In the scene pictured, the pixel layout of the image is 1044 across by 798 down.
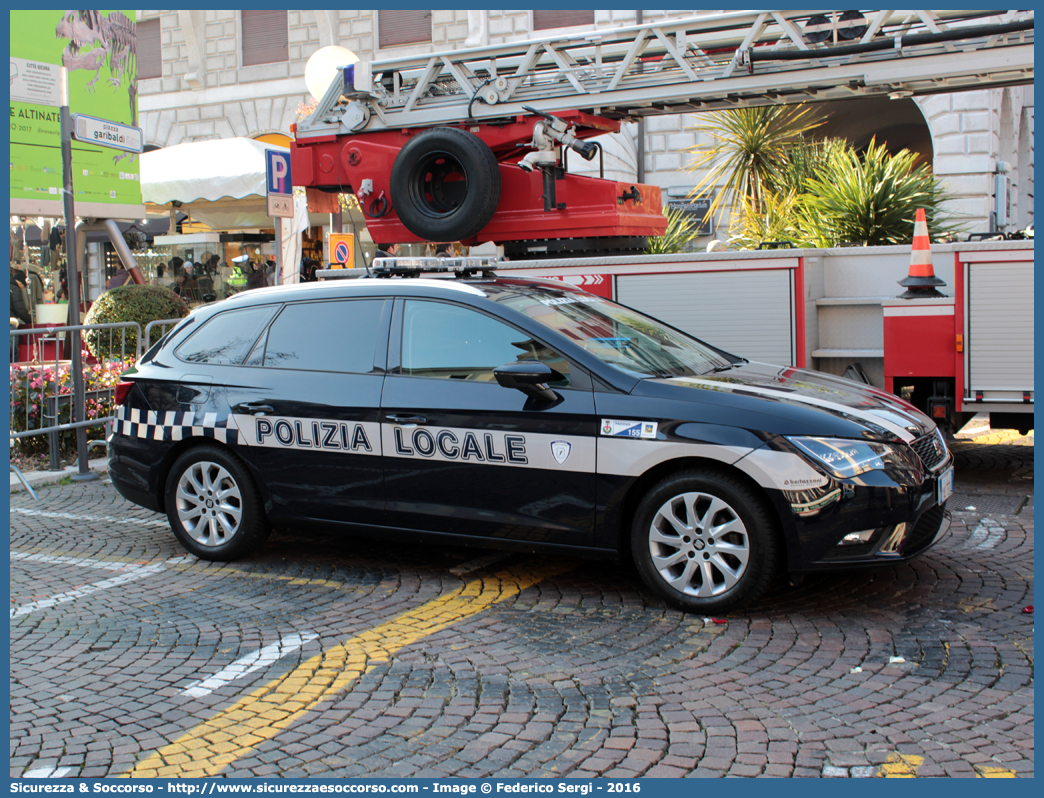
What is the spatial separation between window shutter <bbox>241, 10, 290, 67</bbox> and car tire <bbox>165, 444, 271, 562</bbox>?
20.8 meters

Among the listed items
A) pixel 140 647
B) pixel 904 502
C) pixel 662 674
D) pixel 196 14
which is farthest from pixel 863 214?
pixel 196 14

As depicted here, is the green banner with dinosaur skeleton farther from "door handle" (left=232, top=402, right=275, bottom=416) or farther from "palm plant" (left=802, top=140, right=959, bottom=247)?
"palm plant" (left=802, top=140, right=959, bottom=247)

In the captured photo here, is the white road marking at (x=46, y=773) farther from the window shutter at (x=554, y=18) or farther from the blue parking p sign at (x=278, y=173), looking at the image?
the window shutter at (x=554, y=18)

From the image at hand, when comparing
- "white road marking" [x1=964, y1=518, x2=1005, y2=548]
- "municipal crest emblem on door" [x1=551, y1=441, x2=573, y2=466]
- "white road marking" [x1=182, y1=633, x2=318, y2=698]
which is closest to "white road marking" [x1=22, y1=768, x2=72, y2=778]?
"white road marking" [x1=182, y1=633, x2=318, y2=698]

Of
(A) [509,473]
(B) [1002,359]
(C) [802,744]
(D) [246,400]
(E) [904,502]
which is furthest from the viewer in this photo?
(B) [1002,359]

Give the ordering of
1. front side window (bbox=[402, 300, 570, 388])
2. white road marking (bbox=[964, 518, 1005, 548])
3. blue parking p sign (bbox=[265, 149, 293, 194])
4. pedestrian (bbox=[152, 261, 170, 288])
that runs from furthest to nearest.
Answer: pedestrian (bbox=[152, 261, 170, 288]), blue parking p sign (bbox=[265, 149, 293, 194]), white road marking (bbox=[964, 518, 1005, 548]), front side window (bbox=[402, 300, 570, 388])

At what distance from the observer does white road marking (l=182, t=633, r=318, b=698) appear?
4.05m

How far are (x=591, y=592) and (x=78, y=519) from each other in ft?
13.0

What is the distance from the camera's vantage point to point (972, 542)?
588 cm

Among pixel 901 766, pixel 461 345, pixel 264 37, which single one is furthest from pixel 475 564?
pixel 264 37

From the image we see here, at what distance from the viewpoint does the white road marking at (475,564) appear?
5590 millimetres

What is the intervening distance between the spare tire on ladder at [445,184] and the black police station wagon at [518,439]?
8.66 feet

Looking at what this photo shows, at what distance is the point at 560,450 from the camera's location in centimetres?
489

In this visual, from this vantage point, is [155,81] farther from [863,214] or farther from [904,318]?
[904,318]
